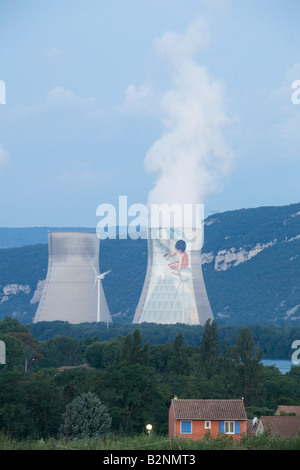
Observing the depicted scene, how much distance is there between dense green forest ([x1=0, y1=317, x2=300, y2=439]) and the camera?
3222cm

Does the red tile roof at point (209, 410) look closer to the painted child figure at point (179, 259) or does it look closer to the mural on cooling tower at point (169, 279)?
the mural on cooling tower at point (169, 279)

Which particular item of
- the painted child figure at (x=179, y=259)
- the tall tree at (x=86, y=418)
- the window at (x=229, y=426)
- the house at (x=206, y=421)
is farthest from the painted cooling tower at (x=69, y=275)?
the window at (x=229, y=426)

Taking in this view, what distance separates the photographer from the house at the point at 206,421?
29344 mm

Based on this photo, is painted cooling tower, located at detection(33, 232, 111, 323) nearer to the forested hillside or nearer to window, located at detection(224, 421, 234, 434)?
window, located at detection(224, 421, 234, 434)

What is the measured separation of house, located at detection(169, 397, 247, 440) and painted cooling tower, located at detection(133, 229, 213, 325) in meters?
40.9

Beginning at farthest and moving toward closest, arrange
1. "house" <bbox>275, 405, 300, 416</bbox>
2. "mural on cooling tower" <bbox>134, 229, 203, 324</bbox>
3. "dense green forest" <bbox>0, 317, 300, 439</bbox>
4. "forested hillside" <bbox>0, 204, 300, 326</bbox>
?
"forested hillside" <bbox>0, 204, 300, 326</bbox>, "mural on cooling tower" <bbox>134, 229, 203, 324</bbox>, "house" <bbox>275, 405, 300, 416</bbox>, "dense green forest" <bbox>0, 317, 300, 439</bbox>

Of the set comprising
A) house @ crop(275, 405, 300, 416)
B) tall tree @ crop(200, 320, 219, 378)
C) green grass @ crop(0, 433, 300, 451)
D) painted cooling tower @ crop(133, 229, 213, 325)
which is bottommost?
green grass @ crop(0, 433, 300, 451)

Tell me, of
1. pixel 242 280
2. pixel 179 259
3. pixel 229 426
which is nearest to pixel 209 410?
pixel 229 426

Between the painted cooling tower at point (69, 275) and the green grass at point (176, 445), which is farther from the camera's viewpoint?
the painted cooling tower at point (69, 275)

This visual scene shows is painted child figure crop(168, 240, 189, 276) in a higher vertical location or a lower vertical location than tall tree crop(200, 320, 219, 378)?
higher

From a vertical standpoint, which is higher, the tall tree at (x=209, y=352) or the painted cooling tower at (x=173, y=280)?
the painted cooling tower at (x=173, y=280)

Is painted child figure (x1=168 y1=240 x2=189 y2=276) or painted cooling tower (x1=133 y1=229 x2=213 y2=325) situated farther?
painted cooling tower (x1=133 y1=229 x2=213 y2=325)

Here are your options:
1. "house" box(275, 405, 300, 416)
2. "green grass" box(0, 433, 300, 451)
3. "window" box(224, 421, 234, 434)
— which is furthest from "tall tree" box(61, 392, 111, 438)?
"green grass" box(0, 433, 300, 451)
